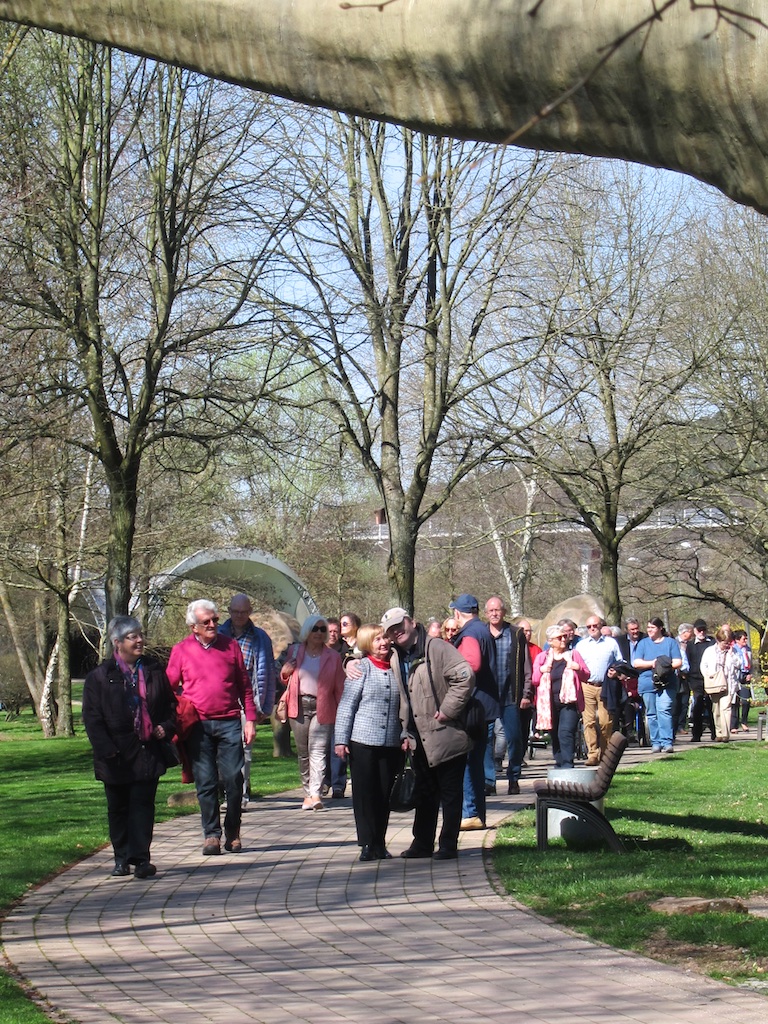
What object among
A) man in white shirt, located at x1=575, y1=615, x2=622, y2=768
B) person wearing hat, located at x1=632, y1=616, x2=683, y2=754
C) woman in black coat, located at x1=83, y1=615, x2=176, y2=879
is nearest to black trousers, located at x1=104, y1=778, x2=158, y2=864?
woman in black coat, located at x1=83, y1=615, x2=176, y2=879

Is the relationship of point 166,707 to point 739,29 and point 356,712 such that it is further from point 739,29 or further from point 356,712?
point 739,29

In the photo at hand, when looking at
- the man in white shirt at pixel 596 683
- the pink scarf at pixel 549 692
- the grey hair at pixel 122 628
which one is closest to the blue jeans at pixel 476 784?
the grey hair at pixel 122 628

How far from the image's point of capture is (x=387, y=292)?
20328 millimetres

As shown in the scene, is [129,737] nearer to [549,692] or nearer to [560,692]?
[560,692]

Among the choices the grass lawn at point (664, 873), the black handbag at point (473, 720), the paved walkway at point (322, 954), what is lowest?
the paved walkway at point (322, 954)

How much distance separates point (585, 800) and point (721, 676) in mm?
12886

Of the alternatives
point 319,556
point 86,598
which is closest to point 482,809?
point 86,598

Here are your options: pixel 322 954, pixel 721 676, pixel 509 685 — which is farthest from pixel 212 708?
pixel 721 676

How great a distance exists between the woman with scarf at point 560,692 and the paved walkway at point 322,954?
16.5 ft

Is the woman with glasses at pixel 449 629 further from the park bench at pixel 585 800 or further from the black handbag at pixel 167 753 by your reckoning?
the black handbag at pixel 167 753

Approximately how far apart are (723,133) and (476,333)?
1762cm

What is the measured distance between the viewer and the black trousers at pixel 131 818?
924 cm

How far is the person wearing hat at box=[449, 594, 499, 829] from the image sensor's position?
11.1 metres

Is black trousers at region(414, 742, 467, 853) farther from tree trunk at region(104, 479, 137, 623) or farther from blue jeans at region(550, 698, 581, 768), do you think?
tree trunk at region(104, 479, 137, 623)
